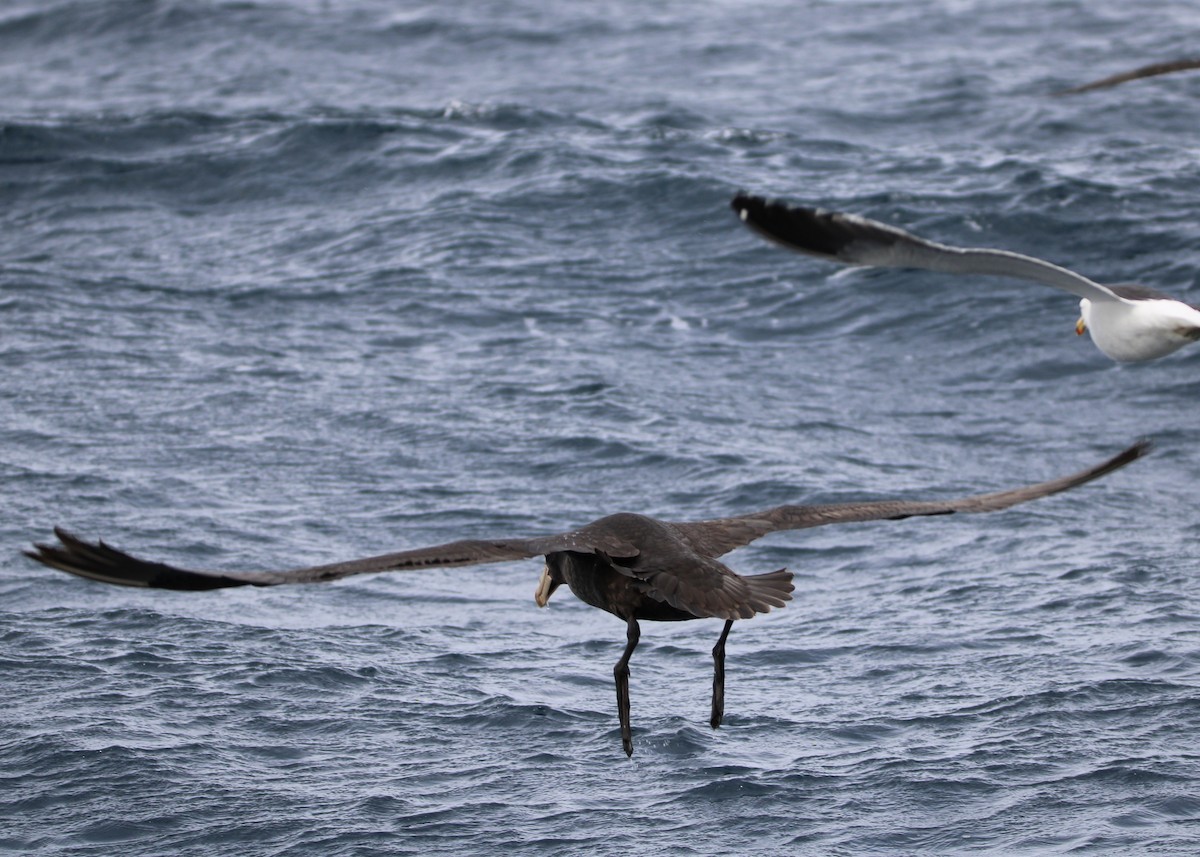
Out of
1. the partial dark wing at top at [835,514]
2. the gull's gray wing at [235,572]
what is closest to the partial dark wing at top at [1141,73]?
the partial dark wing at top at [835,514]

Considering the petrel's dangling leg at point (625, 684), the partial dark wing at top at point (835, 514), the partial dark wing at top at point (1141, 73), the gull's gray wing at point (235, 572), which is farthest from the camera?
the partial dark wing at top at point (1141, 73)

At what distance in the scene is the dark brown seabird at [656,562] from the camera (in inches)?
306

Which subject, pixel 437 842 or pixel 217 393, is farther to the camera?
pixel 217 393

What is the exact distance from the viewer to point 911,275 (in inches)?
804

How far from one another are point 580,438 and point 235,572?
30.8 ft

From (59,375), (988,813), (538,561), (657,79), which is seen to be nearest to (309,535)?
(538,561)

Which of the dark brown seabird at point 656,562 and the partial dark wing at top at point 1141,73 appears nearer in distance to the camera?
the dark brown seabird at point 656,562

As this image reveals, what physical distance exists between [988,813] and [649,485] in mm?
6121

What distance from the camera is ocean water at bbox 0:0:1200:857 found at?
1061 centimetres

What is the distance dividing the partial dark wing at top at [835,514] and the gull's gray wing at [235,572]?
792 millimetres

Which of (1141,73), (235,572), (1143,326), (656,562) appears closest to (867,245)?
(656,562)

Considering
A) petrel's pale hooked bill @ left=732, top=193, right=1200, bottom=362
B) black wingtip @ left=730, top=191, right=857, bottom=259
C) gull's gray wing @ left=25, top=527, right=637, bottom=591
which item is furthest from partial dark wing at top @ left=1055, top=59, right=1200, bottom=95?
gull's gray wing @ left=25, top=527, right=637, bottom=591

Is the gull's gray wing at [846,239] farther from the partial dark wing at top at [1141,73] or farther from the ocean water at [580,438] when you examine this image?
the partial dark wing at top at [1141,73]

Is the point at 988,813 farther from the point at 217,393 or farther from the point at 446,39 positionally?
the point at 446,39
